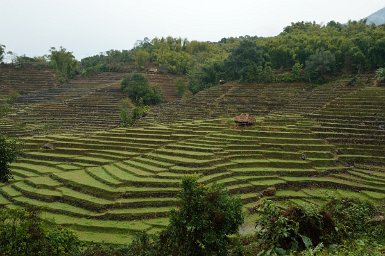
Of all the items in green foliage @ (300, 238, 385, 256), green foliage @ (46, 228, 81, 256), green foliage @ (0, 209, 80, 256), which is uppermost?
green foliage @ (300, 238, 385, 256)

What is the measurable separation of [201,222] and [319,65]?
109 ft

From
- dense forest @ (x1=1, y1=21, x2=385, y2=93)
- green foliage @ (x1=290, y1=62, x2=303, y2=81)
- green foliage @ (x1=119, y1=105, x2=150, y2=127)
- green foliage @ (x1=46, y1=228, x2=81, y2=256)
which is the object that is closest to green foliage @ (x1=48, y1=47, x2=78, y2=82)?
dense forest @ (x1=1, y1=21, x2=385, y2=93)

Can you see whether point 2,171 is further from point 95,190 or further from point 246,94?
point 246,94

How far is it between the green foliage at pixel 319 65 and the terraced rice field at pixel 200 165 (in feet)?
21.8

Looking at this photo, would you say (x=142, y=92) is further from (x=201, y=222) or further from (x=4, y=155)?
(x=201, y=222)

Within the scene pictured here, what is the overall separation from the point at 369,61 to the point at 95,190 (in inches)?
1229

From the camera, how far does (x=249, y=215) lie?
1683 cm

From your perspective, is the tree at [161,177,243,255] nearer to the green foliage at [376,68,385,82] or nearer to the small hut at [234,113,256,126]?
the small hut at [234,113,256,126]

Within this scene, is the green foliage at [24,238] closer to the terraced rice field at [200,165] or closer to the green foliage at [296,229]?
the green foliage at [296,229]

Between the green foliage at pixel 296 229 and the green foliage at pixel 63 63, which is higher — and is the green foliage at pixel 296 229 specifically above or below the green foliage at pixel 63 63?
below

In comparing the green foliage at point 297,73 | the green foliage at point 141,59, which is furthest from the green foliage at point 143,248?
the green foliage at point 141,59

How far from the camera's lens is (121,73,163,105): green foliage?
154 ft

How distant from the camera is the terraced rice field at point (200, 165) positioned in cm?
1730

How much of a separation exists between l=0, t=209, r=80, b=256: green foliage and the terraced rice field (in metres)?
5.66
